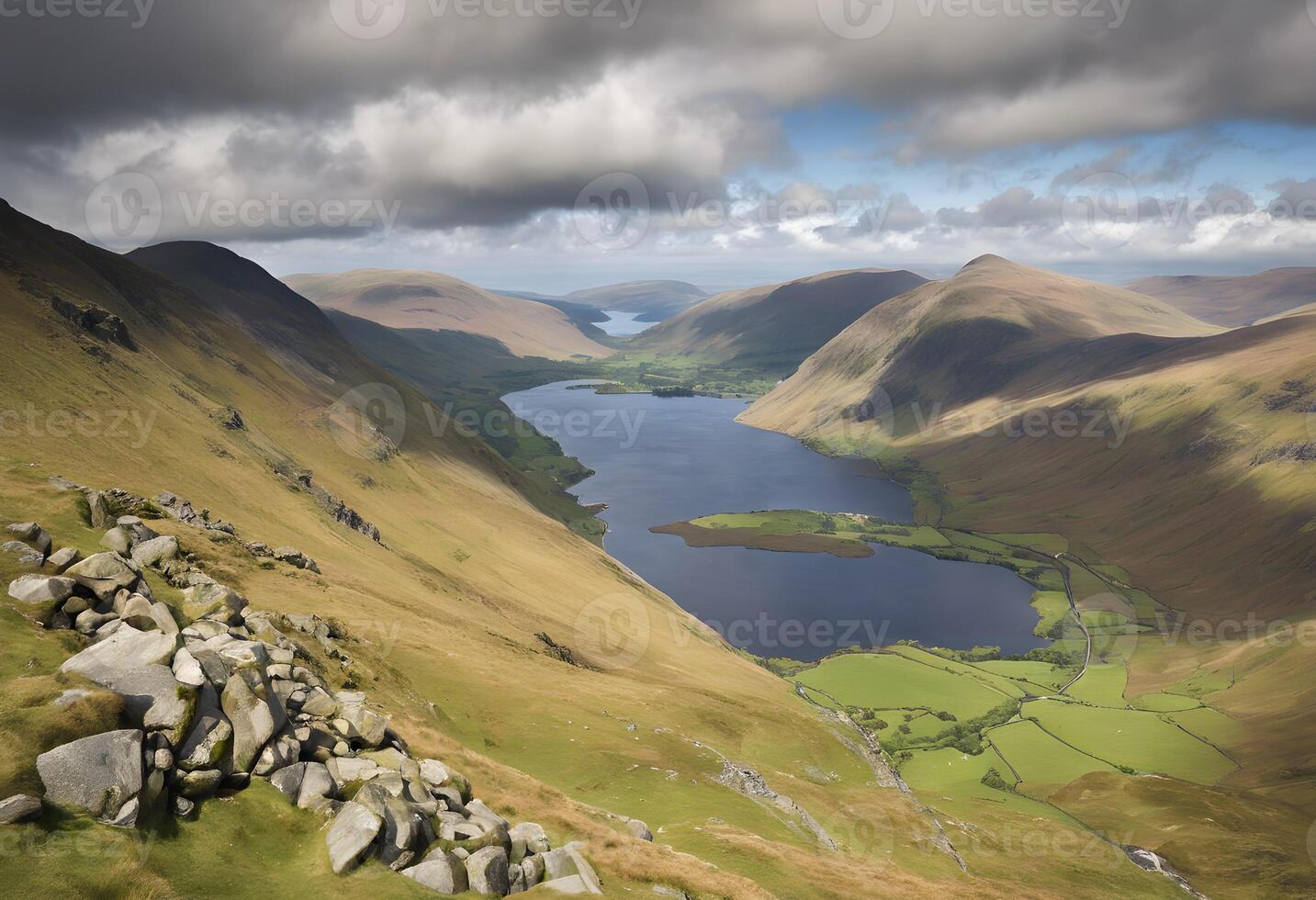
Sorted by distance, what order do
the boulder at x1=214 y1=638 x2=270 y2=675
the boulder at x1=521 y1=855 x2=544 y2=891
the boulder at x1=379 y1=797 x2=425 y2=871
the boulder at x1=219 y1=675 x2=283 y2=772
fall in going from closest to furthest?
the boulder at x1=379 y1=797 x2=425 y2=871, the boulder at x1=219 y1=675 x2=283 y2=772, the boulder at x1=214 y1=638 x2=270 y2=675, the boulder at x1=521 y1=855 x2=544 y2=891

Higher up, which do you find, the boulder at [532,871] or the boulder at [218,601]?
the boulder at [218,601]

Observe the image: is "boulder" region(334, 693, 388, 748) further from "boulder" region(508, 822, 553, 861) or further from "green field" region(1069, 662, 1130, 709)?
"green field" region(1069, 662, 1130, 709)

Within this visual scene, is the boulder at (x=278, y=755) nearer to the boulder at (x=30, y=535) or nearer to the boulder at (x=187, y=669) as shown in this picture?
the boulder at (x=187, y=669)

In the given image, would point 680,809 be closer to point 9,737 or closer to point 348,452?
point 9,737

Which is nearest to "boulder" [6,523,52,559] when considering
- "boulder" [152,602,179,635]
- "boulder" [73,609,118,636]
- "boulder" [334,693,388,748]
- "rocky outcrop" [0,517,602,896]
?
"rocky outcrop" [0,517,602,896]

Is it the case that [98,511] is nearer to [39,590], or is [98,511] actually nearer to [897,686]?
[39,590]

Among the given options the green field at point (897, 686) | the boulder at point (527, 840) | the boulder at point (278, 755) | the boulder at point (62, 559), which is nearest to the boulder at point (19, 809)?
the boulder at point (278, 755)
